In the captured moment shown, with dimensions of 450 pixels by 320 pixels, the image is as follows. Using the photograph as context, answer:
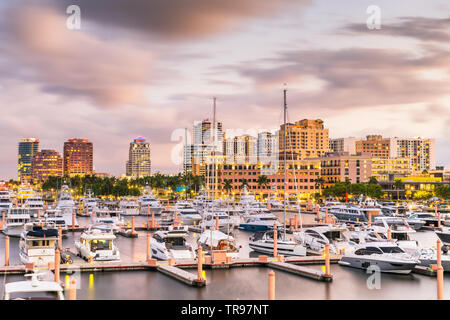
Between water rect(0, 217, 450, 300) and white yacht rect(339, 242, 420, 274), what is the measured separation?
49cm

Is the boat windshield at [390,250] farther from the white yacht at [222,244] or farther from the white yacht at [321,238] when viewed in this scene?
the white yacht at [222,244]

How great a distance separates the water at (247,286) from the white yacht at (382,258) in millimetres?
487

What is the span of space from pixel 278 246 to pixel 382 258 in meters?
7.98

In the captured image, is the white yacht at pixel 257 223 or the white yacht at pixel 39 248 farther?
the white yacht at pixel 257 223

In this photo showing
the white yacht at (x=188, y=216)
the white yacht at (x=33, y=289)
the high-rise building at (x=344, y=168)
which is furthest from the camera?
the high-rise building at (x=344, y=168)

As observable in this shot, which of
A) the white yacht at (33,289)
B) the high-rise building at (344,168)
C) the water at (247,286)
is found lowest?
the water at (247,286)

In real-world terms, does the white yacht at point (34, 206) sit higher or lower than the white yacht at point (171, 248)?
higher

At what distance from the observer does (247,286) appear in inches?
987

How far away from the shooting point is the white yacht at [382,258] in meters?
27.2

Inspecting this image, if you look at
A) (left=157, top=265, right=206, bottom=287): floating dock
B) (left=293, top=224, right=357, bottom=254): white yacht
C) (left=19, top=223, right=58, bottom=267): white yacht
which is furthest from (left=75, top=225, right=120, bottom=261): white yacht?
(left=293, top=224, right=357, bottom=254): white yacht

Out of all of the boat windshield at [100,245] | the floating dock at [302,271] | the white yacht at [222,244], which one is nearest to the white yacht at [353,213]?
the white yacht at [222,244]

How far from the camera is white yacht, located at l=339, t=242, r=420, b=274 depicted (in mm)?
27203
